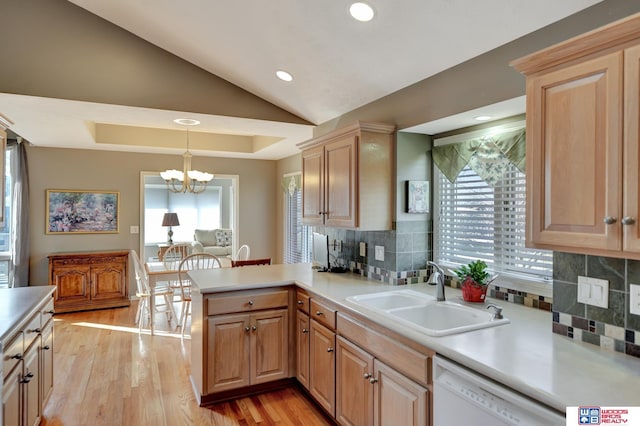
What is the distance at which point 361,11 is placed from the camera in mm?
2141

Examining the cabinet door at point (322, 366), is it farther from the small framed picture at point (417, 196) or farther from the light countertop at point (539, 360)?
the small framed picture at point (417, 196)

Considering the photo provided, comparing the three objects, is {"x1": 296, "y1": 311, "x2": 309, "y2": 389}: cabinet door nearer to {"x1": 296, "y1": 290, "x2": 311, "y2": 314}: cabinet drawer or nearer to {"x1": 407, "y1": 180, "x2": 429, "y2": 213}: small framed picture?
{"x1": 296, "y1": 290, "x2": 311, "y2": 314}: cabinet drawer

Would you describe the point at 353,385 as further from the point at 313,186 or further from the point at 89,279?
the point at 89,279

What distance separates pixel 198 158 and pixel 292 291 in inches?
163

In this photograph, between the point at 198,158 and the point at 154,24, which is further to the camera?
the point at 198,158

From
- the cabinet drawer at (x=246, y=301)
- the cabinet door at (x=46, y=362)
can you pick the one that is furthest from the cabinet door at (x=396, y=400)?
the cabinet door at (x=46, y=362)

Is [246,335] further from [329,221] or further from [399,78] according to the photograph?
[399,78]

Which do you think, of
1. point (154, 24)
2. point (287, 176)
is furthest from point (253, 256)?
point (154, 24)

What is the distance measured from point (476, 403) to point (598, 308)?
2.21 ft

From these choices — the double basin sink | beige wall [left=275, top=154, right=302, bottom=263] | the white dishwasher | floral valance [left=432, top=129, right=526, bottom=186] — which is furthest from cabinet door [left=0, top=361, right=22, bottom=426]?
beige wall [left=275, top=154, right=302, bottom=263]

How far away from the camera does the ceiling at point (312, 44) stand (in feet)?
6.51

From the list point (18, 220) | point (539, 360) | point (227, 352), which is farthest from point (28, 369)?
point (18, 220)

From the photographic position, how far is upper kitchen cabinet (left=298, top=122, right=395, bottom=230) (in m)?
2.79

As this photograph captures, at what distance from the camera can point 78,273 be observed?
5.33 m
